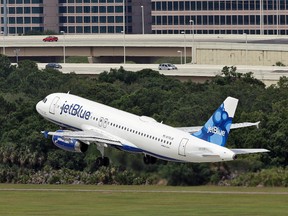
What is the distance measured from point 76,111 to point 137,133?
24.3ft

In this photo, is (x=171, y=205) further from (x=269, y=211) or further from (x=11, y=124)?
(x=11, y=124)

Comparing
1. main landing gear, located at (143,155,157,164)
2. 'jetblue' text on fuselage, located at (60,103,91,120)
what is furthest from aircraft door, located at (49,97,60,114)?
main landing gear, located at (143,155,157,164)

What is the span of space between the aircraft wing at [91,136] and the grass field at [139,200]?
4013mm

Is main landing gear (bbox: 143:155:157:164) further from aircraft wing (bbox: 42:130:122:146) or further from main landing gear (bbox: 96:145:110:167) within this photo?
main landing gear (bbox: 96:145:110:167)

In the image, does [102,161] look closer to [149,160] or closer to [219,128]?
[149,160]

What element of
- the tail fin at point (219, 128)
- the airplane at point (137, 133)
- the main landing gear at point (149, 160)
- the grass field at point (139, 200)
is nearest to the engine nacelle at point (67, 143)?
the airplane at point (137, 133)

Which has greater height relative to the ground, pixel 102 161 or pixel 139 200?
pixel 102 161

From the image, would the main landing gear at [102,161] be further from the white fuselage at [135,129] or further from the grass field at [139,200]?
the white fuselage at [135,129]

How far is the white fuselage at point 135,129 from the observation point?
116 meters

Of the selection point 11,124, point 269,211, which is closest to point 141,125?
point 269,211

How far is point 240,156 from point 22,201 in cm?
2385

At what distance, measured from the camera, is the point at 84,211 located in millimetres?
101188

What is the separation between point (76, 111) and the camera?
126m

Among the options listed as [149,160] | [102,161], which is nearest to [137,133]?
[149,160]
